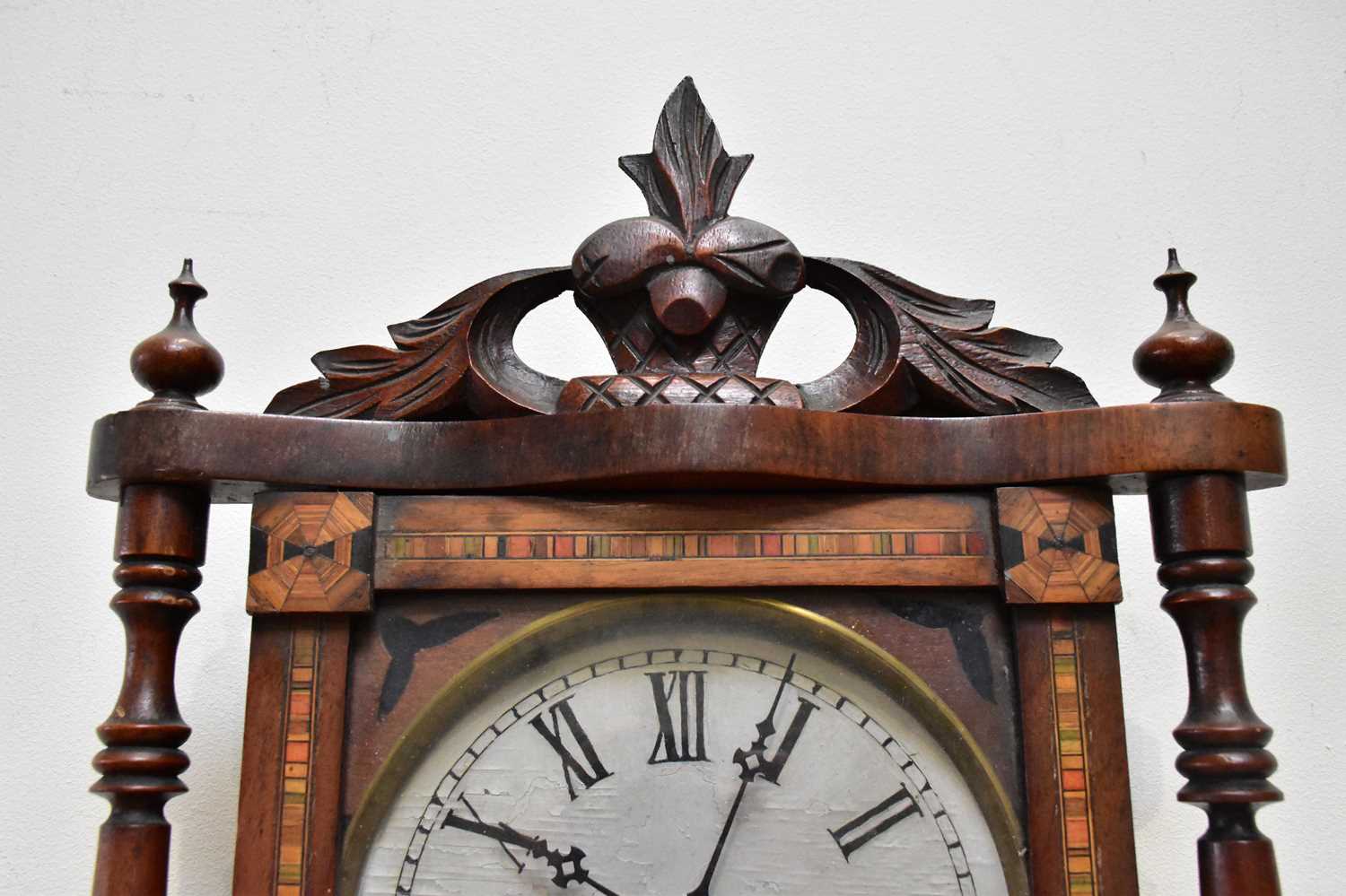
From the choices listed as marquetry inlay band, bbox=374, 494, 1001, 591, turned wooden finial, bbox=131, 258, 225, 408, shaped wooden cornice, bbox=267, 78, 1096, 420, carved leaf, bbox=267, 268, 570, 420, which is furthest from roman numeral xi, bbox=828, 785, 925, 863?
turned wooden finial, bbox=131, 258, 225, 408

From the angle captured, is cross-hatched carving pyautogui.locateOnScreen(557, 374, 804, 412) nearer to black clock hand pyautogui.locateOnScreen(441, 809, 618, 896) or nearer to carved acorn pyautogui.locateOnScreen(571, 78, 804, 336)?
carved acorn pyautogui.locateOnScreen(571, 78, 804, 336)

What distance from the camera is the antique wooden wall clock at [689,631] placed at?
0.82m

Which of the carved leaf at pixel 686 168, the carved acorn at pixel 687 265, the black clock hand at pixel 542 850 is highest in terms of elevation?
the carved leaf at pixel 686 168

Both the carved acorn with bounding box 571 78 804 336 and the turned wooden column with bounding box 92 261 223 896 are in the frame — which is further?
the carved acorn with bounding box 571 78 804 336

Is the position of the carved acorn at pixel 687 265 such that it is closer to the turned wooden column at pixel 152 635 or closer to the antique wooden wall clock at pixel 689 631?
the antique wooden wall clock at pixel 689 631

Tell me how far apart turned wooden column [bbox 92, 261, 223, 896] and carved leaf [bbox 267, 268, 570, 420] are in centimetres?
6

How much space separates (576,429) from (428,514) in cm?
10

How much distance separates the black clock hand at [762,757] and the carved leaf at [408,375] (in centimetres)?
27

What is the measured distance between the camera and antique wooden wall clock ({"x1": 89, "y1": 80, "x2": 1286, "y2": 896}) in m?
0.82

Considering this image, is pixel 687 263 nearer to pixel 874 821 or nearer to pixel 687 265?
pixel 687 265

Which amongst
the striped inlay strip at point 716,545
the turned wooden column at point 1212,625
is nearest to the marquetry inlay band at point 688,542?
the striped inlay strip at point 716,545

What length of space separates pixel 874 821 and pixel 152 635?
0.42 meters

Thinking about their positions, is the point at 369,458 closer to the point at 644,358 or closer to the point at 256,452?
the point at 256,452

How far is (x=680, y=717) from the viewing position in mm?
845
